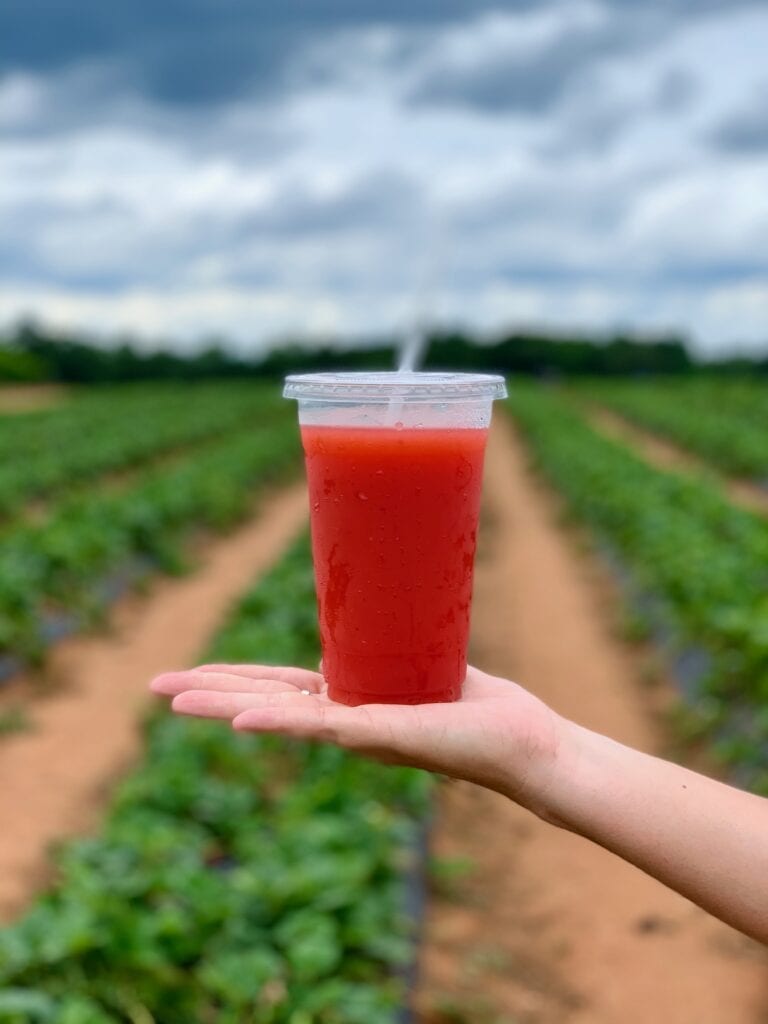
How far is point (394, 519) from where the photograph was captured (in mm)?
1671

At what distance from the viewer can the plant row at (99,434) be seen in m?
13.6

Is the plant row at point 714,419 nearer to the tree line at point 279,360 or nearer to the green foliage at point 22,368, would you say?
the tree line at point 279,360

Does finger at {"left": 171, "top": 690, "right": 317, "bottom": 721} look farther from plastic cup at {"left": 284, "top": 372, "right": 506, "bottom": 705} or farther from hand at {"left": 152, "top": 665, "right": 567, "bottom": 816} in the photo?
plastic cup at {"left": 284, "top": 372, "right": 506, "bottom": 705}

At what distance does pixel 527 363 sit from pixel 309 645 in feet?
168

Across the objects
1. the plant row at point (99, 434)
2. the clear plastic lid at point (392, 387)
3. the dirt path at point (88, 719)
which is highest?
the clear plastic lid at point (392, 387)

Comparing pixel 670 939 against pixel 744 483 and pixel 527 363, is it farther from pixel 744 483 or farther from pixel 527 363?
pixel 527 363

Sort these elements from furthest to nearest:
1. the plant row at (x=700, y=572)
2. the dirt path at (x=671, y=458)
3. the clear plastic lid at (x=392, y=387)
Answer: the dirt path at (x=671, y=458), the plant row at (x=700, y=572), the clear plastic lid at (x=392, y=387)

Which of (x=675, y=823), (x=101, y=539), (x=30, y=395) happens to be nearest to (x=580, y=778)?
(x=675, y=823)

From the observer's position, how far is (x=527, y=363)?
2249 inches

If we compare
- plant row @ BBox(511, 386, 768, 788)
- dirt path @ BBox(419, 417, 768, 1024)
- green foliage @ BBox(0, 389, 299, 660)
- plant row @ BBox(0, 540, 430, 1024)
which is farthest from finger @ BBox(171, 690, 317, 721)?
green foliage @ BBox(0, 389, 299, 660)

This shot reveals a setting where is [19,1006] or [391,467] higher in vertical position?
[391,467]

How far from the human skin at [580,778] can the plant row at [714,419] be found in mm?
14926

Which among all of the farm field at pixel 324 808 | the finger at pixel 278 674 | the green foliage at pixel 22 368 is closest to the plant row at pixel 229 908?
the farm field at pixel 324 808

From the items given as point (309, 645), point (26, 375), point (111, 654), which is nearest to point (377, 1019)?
point (309, 645)
